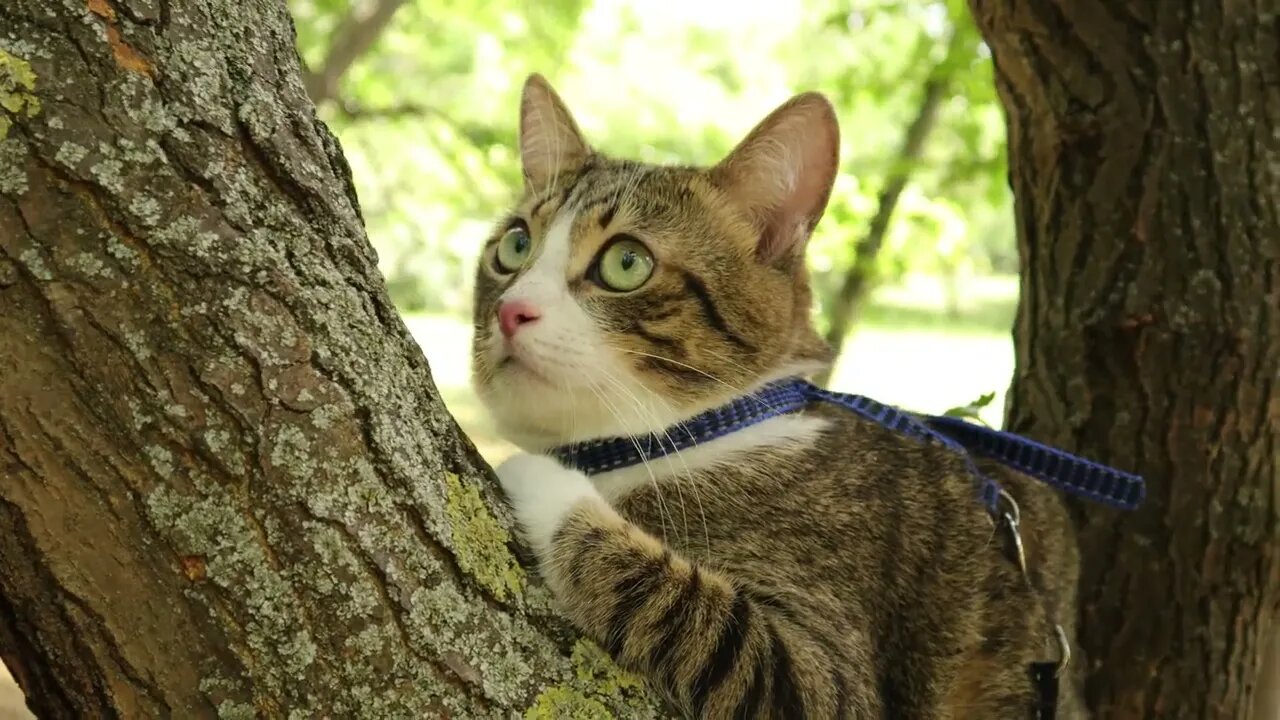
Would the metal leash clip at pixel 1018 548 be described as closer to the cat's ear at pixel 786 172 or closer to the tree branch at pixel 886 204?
the cat's ear at pixel 786 172

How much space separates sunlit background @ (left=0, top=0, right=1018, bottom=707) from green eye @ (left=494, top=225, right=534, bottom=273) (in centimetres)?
274

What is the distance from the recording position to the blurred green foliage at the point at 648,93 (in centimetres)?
588

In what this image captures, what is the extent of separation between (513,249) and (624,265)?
0.34 meters

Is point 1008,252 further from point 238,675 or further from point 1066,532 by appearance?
point 238,675

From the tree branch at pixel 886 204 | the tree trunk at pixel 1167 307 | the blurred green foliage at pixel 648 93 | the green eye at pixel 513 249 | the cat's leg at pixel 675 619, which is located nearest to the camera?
the cat's leg at pixel 675 619

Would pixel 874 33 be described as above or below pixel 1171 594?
above

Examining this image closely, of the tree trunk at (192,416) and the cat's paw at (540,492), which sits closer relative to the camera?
the tree trunk at (192,416)

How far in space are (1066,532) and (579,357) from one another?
145 centimetres

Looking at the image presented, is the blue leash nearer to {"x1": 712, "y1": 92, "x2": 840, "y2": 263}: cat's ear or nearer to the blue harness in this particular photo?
the blue harness

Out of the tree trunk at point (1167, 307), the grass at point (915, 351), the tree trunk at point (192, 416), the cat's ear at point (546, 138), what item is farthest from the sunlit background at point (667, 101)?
the tree trunk at point (192, 416)

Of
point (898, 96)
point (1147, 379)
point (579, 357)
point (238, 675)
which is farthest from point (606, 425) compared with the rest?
point (898, 96)

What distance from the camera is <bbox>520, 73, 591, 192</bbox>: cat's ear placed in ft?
8.33

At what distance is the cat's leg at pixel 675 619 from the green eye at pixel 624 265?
19.4 inches

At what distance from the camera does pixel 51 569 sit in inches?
43.9
